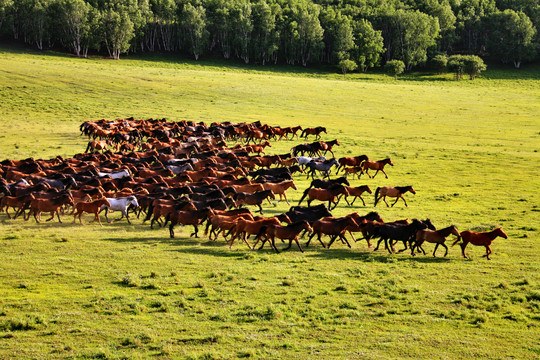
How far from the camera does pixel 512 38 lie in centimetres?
12081

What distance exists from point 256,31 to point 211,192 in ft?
345

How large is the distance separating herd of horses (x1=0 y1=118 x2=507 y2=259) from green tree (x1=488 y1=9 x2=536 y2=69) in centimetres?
9925

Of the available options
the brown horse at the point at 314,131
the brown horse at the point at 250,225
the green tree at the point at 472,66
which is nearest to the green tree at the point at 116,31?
the green tree at the point at 472,66

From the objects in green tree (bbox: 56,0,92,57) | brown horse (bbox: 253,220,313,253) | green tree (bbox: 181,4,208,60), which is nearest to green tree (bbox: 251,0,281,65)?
green tree (bbox: 181,4,208,60)

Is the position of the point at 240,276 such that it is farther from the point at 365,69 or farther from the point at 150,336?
the point at 365,69

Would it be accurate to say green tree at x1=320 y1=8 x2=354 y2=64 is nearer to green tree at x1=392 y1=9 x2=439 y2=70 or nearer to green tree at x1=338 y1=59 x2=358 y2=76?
green tree at x1=338 y1=59 x2=358 y2=76

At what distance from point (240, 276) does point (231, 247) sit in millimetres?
2981

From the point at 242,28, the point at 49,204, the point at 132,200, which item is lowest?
the point at 49,204

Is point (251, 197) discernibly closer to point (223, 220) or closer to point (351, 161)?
point (223, 220)

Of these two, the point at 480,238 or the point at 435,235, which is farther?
the point at 435,235

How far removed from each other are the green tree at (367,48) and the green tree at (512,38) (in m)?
27.6

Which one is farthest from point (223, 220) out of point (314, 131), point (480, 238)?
point (314, 131)

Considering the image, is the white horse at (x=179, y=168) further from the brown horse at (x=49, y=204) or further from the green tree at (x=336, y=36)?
the green tree at (x=336, y=36)

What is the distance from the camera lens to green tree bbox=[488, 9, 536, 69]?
385 ft
